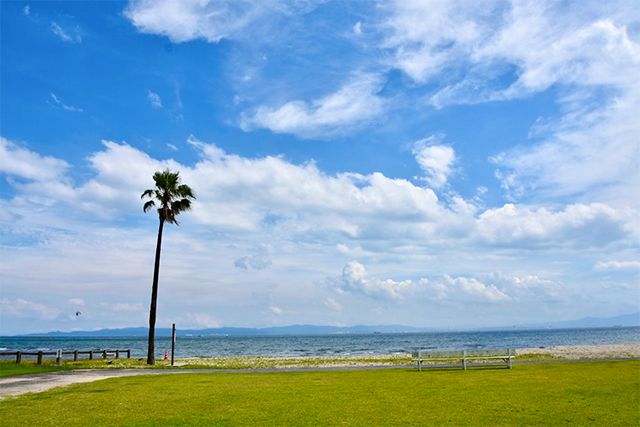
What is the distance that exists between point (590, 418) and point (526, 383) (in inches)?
247

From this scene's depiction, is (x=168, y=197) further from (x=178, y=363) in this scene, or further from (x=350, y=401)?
(x=350, y=401)

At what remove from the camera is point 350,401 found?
42.5 feet

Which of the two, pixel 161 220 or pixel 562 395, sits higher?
pixel 161 220

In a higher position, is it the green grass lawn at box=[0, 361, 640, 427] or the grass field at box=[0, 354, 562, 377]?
the green grass lawn at box=[0, 361, 640, 427]

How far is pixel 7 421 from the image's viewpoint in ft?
34.8

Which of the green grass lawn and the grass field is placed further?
the grass field

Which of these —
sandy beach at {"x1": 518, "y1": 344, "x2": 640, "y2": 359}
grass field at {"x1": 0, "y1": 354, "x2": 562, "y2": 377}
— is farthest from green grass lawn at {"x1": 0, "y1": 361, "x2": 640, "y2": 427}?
sandy beach at {"x1": 518, "y1": 344, "x2": 640, "y2": 359}

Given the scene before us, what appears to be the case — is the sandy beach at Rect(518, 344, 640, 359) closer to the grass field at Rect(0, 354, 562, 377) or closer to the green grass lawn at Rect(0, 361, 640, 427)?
the grass field at Rect(0, 354, 562, 377)

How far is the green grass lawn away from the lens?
10391 millimetres

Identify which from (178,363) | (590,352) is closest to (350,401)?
(178,363)

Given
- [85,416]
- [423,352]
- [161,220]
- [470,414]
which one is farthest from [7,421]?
[161,220]

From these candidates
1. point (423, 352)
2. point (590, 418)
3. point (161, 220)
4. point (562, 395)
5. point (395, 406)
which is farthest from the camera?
point (161, 220)

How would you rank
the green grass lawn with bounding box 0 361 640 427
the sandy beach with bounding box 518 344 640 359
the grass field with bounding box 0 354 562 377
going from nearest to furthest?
the green grass lawn with bounding box 0 361 640 427
the grass field with bounding box 0 354 562 377
the sandy beach with bounding box 518 344 640 359

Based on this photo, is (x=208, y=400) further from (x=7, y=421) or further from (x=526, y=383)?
(x=526, y=383)
